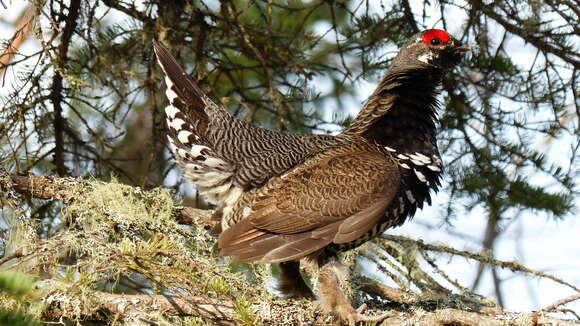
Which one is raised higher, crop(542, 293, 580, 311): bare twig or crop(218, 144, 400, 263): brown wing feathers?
crop(218, 144, 400, 263): brown wing feathers

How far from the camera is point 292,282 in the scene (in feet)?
14.7

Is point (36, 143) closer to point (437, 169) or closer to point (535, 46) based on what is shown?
point (437, 169)

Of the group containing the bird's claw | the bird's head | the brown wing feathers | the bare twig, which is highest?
the bird's head

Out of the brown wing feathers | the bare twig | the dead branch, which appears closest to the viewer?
the dead branch

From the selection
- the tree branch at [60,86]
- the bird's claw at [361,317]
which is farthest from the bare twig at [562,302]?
the tree branch at [60,86]

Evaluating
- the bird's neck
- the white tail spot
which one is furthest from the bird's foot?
the white tail spot

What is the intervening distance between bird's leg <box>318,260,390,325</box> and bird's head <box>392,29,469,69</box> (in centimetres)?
Result: 165

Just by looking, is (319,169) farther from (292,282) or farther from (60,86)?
(60,86)

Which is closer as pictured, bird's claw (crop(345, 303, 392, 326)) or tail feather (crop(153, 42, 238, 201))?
bird's claw (crop(345, 303, 392, 326))

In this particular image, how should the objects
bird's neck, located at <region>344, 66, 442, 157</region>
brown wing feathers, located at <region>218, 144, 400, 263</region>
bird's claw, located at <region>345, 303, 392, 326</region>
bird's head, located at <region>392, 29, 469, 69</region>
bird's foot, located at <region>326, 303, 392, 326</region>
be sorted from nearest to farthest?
bird's claw, located at <region>345, 303, 392, 326</region> < bird's foot, located at <region>326, 303, 392, 326</region> < brown wing feathers, located at <region>218, 144, 400, 263</region> < bird's neck, located at <region>344, 66, 442, 157</region> < bird's head, located at <region>392, 29, 469, 69</region>

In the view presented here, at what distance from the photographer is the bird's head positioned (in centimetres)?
480

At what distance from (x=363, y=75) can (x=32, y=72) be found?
2.44 m

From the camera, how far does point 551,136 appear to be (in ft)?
15.9

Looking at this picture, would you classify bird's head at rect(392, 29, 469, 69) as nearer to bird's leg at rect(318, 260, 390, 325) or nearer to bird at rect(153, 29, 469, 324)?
bird at rect(153, 29, 469, 324)
